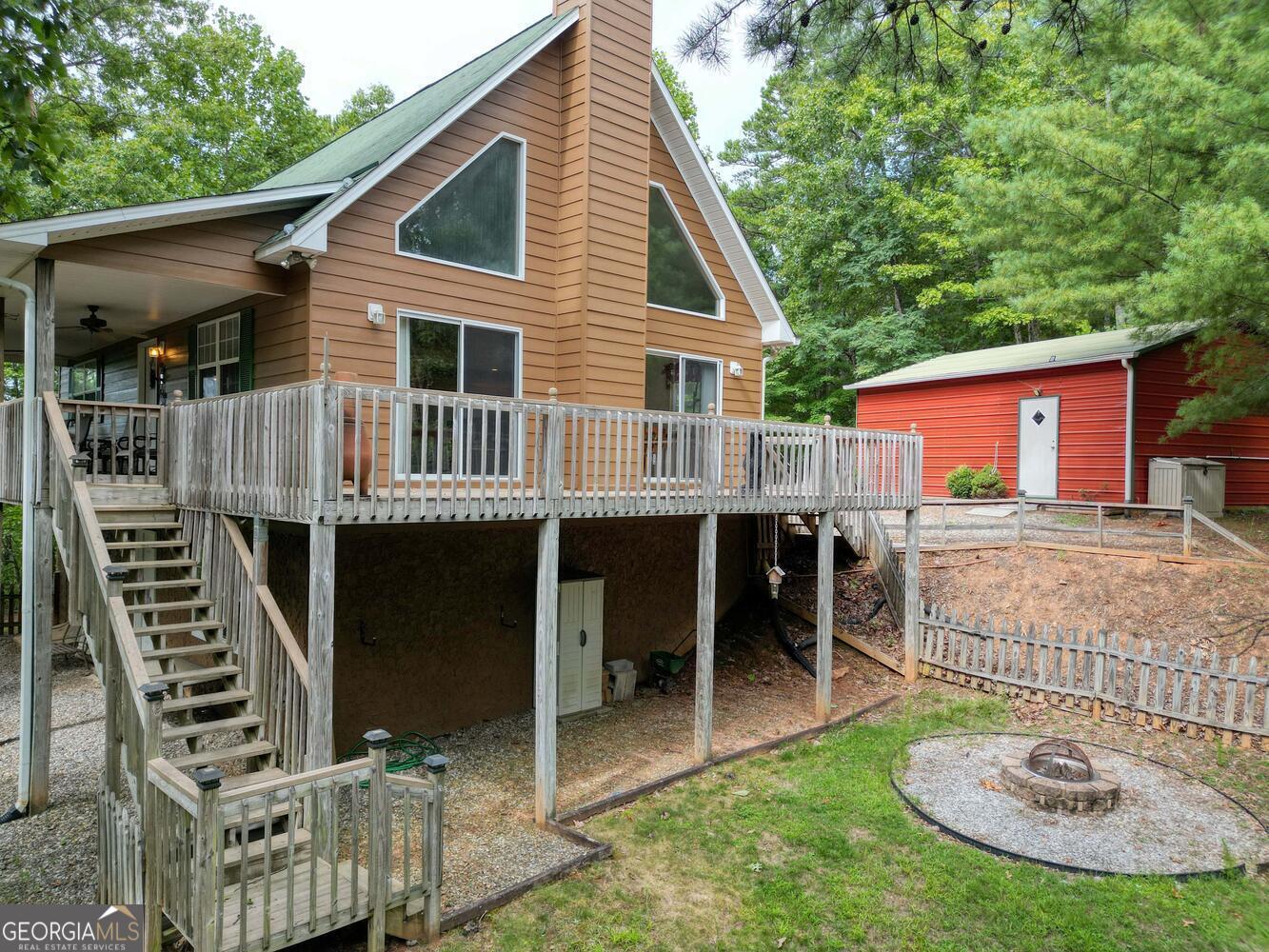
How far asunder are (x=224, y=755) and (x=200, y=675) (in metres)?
0.71

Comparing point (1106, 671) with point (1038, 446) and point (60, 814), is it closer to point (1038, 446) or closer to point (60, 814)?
point (1038, 446)

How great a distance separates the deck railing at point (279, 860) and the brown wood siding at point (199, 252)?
16.6 feet

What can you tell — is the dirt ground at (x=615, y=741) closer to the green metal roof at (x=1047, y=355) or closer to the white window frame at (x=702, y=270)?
the white window frame at (x=702, y=270)

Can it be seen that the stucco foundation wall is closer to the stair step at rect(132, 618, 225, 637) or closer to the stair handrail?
the stair step at rect(132, 618, 225, 637)

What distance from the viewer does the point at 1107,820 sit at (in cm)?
719

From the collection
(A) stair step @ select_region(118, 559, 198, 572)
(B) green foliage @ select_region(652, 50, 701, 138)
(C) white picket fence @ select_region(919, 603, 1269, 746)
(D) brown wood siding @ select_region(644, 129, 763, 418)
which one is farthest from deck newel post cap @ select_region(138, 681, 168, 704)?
(B) green foliage @ select_region(652, 50, 701, 138)

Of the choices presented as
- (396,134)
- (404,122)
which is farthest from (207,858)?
(404,122)

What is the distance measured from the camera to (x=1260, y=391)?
1254 cm

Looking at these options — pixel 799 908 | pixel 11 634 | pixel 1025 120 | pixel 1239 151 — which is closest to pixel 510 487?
pixel 799 908

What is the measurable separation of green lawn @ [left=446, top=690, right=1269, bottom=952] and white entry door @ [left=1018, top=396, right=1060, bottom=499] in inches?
508

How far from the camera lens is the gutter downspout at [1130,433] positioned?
16141mm

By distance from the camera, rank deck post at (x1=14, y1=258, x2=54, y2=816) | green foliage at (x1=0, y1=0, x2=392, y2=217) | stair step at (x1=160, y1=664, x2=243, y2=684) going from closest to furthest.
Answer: stair step at (x1=160, y1=664, x2=243, y2=684), deck post at (x1=14, y1=258, x2=54, y2=816), green foliage at (x1=0, y1=0, x2=392, y2=217)

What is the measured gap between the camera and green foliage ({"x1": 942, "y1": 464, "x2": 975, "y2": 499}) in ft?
62.5

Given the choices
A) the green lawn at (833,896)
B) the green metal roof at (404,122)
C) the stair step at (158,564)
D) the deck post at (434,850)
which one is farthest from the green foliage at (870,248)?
the deck post at (434,850)
